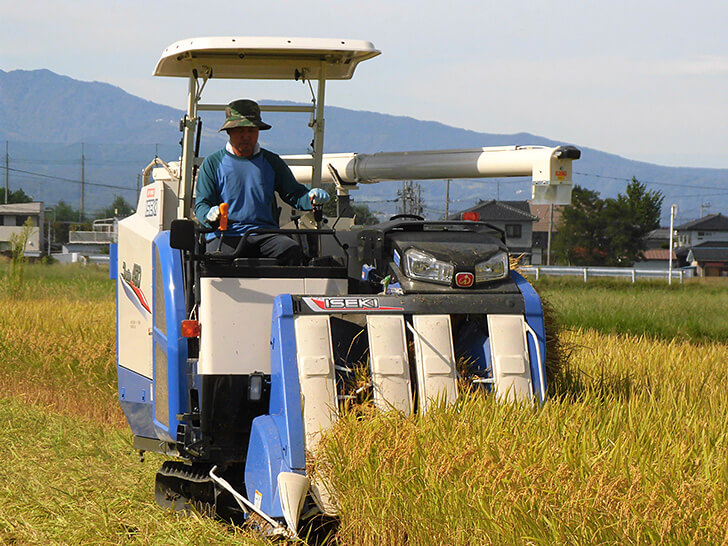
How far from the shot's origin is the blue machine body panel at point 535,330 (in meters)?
5.23

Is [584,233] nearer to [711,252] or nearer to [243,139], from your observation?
[711,252]

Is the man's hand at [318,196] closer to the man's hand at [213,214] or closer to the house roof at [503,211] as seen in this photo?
the man's hand at [213,214]

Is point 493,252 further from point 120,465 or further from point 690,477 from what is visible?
point 120,465

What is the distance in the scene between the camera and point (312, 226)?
709 cm

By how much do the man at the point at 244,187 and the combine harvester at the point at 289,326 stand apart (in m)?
0.19

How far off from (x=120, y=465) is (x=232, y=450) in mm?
2119

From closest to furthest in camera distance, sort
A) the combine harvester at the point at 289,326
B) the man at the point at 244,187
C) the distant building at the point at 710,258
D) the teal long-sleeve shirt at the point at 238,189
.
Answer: the combine harvester at the point at 289,326 → the man at the point at 244,187 → the teal long-sleeve shirt at the point at 238,189 → the distant building at the point at 710,258

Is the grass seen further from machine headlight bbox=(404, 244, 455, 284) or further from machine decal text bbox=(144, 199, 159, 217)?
machine decal text bbox=(144, 199, 159, 217)

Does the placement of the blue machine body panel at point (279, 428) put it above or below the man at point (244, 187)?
below

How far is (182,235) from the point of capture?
18.2 ft

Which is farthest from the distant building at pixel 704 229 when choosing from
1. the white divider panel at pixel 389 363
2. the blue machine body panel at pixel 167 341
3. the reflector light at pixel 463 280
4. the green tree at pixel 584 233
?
the white divider panel at pixel 389 363

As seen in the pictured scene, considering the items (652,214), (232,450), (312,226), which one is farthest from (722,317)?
(652,214)

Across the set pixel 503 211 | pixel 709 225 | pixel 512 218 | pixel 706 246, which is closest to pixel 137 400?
pixel 512 218

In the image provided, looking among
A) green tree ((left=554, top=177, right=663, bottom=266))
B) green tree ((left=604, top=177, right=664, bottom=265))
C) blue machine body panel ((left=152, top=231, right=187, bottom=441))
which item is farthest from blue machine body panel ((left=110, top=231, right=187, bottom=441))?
green tree ((left=604, top=177, right=664, bottom=265))
